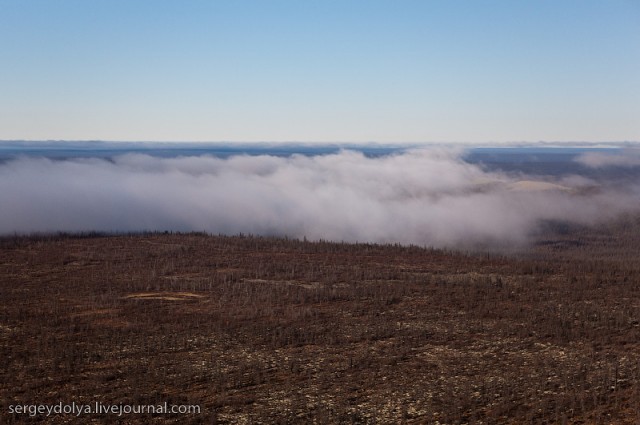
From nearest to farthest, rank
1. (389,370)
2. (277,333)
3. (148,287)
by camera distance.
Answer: (389,370) → (277,333) → (148,287)

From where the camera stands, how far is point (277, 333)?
34.0m

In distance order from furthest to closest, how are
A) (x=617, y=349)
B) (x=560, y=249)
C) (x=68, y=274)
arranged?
(x=560, y=249) < (x=68, y=274) < (x=617, y=349)

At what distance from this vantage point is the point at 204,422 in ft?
72.8

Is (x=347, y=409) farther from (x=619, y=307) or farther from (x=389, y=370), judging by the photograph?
(x=619, y=307)

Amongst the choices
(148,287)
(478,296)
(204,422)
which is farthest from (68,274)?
(204,422)

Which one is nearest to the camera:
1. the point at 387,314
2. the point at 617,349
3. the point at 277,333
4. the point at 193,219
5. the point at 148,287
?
the point at 617,349

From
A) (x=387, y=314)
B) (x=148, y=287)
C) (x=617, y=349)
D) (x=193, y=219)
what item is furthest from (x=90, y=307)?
(x=193, y=219)

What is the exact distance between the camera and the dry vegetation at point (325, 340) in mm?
23734

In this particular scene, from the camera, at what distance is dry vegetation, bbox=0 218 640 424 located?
2373cm

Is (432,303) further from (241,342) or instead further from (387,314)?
(241,342)

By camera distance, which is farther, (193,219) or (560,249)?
(193,219)

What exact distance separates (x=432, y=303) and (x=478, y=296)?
407 cm

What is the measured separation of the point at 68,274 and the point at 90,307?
1426cm

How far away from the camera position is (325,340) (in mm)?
32625
